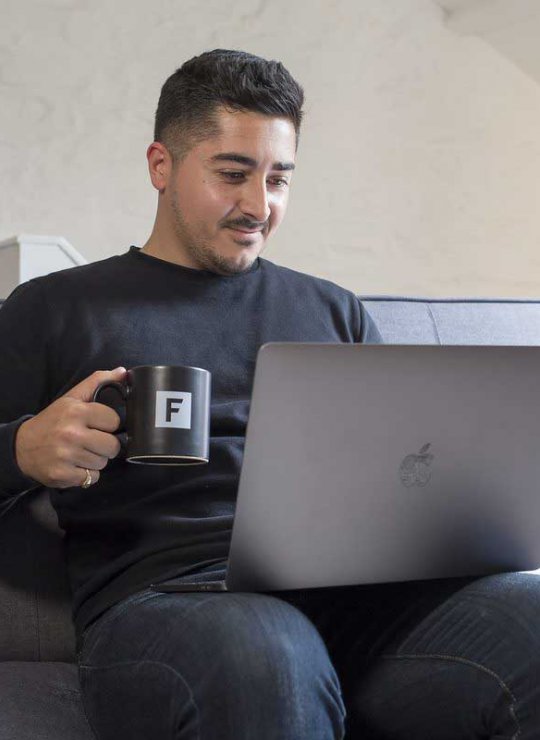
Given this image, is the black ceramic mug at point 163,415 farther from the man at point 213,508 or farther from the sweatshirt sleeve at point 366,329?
the sweatshirt sleeve at point 366,329

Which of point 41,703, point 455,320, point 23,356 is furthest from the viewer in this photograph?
point 455,320

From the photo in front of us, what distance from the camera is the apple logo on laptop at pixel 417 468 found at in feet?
3.47

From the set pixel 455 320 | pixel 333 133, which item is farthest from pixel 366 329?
pixel 333 133

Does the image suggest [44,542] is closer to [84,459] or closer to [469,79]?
[84,459]

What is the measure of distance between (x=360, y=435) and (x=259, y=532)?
127 mm

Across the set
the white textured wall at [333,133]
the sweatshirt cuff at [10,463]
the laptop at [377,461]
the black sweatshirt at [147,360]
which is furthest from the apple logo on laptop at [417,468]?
the white textured wall at [333,133]

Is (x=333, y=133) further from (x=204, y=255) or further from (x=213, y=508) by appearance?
(x=213, y=508)

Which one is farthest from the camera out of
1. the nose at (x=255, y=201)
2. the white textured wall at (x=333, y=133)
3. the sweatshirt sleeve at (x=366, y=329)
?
the white textured wall at (x=333, y=133)

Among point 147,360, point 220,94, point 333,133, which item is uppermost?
point 333,133

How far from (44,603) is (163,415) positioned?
0.47m

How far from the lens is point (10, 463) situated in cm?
→ 125

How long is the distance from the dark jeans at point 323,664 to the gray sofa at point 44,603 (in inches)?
3.2

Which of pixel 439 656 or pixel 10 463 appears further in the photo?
pixel 10 463

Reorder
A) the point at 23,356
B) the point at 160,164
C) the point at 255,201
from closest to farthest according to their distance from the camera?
the point at 23,356 → the point at 255,201 → the point at 160,164
